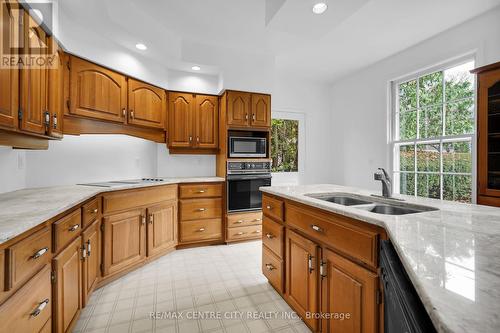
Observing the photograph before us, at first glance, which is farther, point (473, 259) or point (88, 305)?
point (88, 305)

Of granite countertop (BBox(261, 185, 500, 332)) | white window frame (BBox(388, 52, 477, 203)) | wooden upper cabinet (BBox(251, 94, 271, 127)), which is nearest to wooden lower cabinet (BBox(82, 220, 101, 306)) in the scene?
granite countertop (BBox(261, 185, 500, 332))

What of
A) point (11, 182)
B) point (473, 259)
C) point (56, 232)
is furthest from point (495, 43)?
point (11, 182)

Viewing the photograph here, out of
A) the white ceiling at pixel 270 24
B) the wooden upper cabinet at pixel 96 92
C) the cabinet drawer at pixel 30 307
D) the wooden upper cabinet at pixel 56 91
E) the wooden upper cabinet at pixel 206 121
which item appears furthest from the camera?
the wooden upper cabinet at pixel 206 121

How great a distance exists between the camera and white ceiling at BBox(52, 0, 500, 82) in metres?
2.19

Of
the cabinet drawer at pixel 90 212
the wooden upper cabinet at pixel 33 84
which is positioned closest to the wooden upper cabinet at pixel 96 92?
the wooden upper cabinet at pixel 33 84

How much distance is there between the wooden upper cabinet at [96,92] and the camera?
7.68 ft

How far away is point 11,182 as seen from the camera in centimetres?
198

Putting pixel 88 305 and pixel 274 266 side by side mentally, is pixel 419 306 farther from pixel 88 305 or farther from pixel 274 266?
pixel 88 305

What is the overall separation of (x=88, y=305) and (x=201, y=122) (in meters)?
2.50

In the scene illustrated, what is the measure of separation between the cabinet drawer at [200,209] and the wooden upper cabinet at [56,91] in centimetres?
159

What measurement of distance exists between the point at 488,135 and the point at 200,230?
339 cm

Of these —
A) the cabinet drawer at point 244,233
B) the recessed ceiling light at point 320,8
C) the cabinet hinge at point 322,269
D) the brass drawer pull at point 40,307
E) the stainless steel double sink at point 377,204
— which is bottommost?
the cabinet drawer at point 244,233

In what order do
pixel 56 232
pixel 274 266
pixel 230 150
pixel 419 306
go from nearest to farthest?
1. pixel 419 306
2. pixel 56 232
3. pixel 274 266
4. pixel 230 150

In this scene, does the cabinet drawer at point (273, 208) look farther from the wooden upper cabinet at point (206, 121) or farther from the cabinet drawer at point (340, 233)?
the wooden upper cabinet at point (206, 121)
